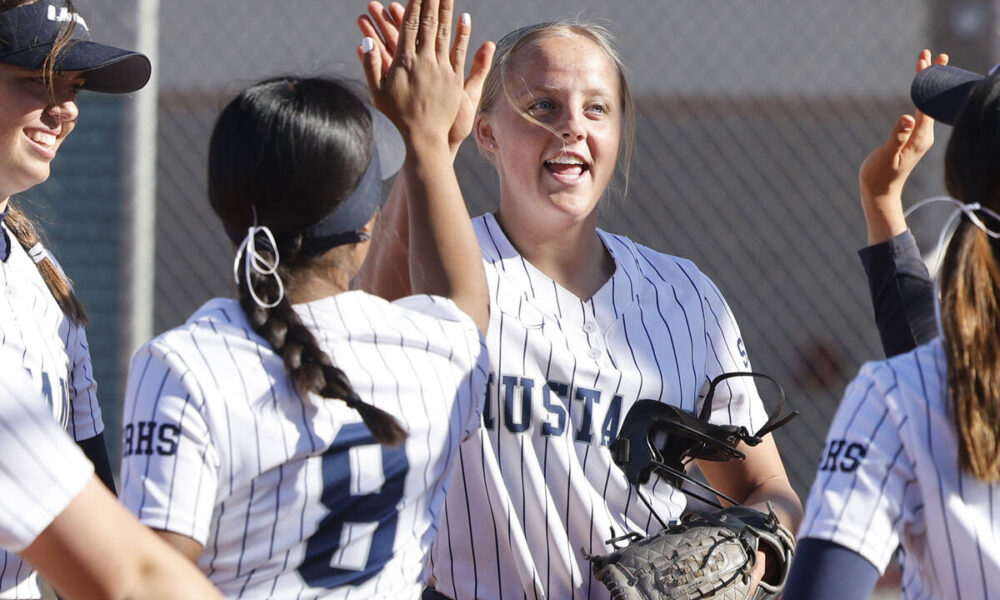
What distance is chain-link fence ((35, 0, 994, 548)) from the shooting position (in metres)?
6.39

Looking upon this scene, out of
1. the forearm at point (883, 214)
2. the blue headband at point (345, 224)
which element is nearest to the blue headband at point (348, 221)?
the blue headband at point (345, 224)

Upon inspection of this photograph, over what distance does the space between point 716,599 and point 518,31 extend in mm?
1235

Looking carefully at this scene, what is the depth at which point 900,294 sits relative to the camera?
6.43 feet

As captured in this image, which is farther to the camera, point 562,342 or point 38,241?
point 38,241

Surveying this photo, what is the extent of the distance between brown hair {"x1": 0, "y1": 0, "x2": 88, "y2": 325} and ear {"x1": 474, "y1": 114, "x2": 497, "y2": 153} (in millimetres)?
825

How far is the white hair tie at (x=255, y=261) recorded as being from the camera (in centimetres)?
157

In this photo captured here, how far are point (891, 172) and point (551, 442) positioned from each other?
2.58ft

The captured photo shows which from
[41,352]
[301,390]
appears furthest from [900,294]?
[41,352]

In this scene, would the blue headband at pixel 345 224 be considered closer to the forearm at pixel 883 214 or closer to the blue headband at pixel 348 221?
the blue headband at pixel 348 221

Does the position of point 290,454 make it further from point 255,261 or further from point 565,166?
point 565,166

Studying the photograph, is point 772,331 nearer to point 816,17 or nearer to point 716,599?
point 816,17

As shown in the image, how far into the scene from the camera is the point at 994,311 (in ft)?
4.42

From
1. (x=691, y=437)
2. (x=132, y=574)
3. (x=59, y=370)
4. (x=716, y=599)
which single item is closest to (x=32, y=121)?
(x=59, y=370)

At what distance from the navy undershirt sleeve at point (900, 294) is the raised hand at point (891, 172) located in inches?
1.6
